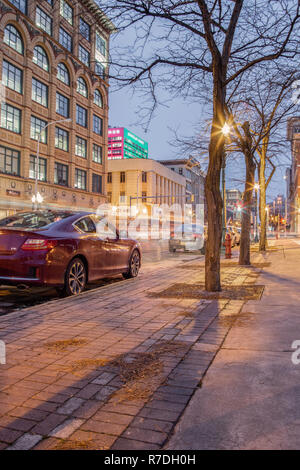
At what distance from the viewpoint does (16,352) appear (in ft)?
13.0

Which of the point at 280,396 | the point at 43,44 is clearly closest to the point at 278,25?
the point at 280,396

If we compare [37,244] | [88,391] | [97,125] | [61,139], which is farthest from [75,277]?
[97,125]

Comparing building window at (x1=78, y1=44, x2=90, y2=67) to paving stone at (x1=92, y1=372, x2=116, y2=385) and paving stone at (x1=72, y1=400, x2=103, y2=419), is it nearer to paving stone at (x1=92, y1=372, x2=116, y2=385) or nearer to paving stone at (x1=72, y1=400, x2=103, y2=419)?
paving stone at (x1=92, y1=372, x2=116, y2=385)

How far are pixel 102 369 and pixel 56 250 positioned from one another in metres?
3.49

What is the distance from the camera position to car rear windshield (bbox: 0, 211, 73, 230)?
704cm

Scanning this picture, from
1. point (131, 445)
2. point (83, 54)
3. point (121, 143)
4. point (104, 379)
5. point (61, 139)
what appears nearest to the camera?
point (131, 445)

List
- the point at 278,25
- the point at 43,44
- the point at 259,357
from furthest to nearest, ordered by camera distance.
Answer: the point at 43,44 < the point at 278,25 < the point at 259,357

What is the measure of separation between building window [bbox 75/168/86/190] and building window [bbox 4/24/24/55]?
46.2 feet

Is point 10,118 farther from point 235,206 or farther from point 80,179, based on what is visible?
point 235,206

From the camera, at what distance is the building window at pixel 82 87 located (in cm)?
4500

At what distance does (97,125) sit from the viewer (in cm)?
4988

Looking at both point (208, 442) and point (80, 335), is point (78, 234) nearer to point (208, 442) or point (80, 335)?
point (80, 335)

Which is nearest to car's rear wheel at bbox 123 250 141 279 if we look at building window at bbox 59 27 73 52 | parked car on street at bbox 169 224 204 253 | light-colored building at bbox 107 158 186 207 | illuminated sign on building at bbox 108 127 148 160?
parked car on street at bbox 169 224 204 253
